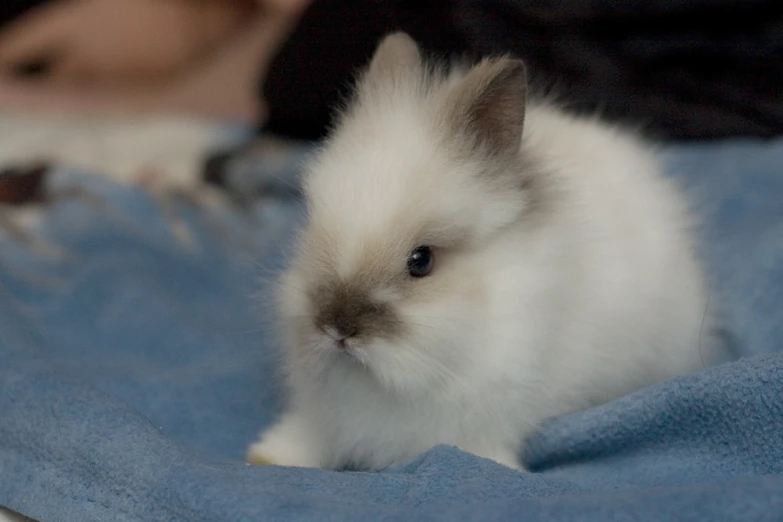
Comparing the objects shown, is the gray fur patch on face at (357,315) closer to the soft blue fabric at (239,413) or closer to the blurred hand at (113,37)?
the soft blue fabric at (239,413)

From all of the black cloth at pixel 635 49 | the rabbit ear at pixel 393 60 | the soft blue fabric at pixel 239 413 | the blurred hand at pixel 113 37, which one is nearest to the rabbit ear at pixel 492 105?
the rabbit ear at pixel 393 60

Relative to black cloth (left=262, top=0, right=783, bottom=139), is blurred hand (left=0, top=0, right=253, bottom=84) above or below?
above

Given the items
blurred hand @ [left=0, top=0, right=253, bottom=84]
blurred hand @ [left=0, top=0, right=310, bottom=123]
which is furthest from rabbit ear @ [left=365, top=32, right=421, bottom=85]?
blurred hand @ [left=0, top=0, right=253, bottom=84]

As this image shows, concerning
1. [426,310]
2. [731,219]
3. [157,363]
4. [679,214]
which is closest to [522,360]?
[426,310]

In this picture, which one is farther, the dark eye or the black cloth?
the black cloth

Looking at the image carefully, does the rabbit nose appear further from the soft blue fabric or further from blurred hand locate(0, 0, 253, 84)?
blurred hand locate(0, 0, 253, 84)

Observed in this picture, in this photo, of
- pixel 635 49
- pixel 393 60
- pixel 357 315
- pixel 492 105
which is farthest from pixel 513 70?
pixel 635 49

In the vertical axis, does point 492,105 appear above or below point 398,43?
below

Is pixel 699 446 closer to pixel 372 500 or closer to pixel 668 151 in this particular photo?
pixel 372 500

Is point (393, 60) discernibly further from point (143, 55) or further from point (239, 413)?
point (143, 55)
